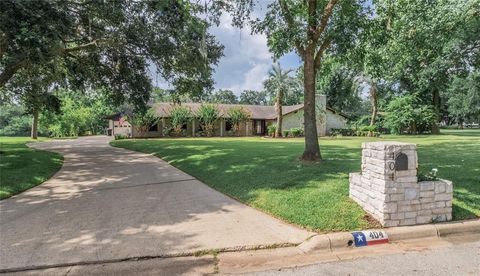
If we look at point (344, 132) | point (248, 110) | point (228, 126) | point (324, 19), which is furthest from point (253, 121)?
point (324, 19)

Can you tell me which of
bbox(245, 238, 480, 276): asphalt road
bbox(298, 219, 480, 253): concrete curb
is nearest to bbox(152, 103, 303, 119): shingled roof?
bbox(298, 219, 480, 253): concrete curb

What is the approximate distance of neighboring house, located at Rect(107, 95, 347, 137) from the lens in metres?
35.6

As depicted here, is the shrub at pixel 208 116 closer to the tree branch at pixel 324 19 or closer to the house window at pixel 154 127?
the house window at pixel 154 127

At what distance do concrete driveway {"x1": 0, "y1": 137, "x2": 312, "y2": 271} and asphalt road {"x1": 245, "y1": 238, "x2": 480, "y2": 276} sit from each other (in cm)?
78

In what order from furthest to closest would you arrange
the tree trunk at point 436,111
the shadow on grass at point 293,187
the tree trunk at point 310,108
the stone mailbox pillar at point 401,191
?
the tree trunk at point 436,111
the tree trunk at point 310,108
the shadow on grass at point 293,187
the stone mailbox pillar at point 401,191

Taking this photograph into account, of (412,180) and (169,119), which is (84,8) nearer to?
(412,180)

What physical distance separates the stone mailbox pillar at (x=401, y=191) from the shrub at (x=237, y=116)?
31604 mm

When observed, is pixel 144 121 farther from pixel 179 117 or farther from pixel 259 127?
pixel 259 127

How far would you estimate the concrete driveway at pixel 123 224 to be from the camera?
4332 mm

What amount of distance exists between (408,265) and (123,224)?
424 cm

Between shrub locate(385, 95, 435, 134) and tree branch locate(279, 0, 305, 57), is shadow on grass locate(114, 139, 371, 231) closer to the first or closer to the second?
tree branch locate(279, 0, 305, 57)

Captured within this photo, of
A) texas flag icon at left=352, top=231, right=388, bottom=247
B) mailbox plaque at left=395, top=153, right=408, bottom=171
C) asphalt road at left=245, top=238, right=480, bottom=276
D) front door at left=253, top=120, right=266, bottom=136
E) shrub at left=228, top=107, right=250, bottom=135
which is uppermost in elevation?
shrub at left=228, top=107, right=250, bottom=135

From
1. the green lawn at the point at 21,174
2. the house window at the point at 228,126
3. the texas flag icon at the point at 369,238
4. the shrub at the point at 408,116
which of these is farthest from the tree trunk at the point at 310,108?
the shrub at the point at 408,116

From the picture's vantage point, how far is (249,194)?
7098 millimetres
